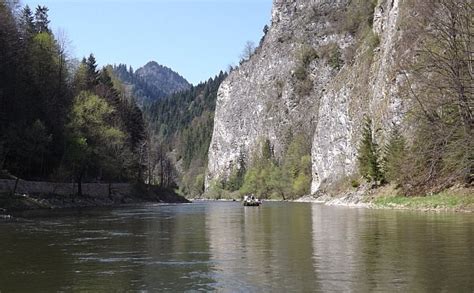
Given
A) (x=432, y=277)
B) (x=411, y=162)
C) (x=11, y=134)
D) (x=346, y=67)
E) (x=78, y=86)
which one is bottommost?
(x=432, y=277)

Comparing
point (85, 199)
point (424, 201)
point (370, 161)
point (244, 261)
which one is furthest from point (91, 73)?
point (244, 261)

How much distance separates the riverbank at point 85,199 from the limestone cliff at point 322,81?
38.2m

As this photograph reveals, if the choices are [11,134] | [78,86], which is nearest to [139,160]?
[78,86]

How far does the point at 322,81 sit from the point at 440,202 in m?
114

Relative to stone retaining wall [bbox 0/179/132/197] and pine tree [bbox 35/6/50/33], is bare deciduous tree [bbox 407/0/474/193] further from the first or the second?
pine tree [bbox 35/6/50/33]

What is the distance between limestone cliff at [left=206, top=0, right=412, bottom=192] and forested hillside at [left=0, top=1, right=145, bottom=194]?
42.4 m

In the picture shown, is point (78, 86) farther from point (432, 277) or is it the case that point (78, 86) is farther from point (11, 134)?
point (432, 277)

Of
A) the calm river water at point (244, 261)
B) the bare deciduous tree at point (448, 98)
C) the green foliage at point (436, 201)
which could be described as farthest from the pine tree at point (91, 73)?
the calm river water at point (244, 261)

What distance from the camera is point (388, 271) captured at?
50.7 feet

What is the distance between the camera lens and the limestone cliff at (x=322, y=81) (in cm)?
8656

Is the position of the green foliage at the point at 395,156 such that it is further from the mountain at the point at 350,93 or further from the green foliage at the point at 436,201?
the green foliage at the point at 436,201

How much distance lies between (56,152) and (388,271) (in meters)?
66.2

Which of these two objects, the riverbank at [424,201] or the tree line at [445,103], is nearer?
the tree line at [445,103]

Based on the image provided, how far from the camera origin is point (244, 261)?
18.2 meters
